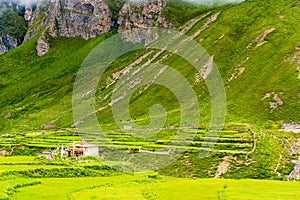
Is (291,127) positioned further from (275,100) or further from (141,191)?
(141,191)

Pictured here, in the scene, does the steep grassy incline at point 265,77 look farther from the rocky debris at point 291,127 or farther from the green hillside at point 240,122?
the rocky debris at point 291,127

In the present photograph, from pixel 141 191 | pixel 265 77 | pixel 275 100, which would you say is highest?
pixel 141 191

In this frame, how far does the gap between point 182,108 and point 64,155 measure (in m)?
78.6

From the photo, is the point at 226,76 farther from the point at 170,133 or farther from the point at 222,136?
the point at 222,136

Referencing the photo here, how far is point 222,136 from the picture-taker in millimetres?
106750

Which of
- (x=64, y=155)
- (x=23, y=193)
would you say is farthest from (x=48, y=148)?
(x=23, y=193)

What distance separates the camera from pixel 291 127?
120875 millimetres

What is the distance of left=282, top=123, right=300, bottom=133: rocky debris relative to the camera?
11657cm

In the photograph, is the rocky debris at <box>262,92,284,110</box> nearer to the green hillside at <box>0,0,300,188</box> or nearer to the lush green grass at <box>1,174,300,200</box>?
the green hillside at <box>0,0,300,188</box>

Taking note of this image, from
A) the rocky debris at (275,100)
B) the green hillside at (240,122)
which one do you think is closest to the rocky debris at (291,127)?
the green hillside at (240,122)

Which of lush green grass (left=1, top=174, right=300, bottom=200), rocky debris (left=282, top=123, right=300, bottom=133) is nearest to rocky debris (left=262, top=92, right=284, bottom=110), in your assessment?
rocky debris (left=282, top=123, right=300, bottom=133)

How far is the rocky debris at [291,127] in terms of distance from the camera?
117 metres

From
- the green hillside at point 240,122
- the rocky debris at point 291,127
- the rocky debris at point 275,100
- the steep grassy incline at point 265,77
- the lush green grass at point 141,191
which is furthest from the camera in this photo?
the rocky debris at point 275,100

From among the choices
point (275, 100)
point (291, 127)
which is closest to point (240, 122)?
point (291, 127)
